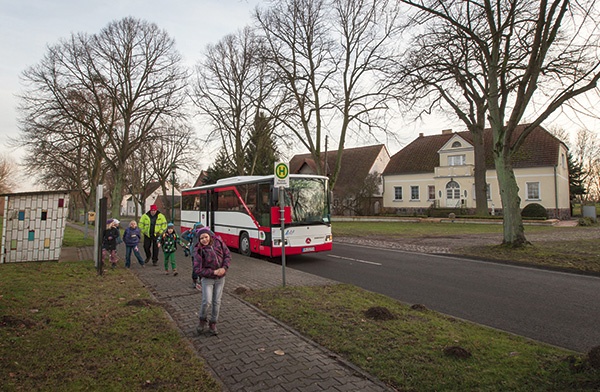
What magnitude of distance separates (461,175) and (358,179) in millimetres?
11274

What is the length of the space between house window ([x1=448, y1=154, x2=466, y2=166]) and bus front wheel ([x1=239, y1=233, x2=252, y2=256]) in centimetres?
3153

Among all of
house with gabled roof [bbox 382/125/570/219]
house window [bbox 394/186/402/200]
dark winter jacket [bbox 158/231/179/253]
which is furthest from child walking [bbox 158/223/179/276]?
house window [bbox 394/186/402/200]

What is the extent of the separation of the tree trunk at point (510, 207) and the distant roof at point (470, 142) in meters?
21.8

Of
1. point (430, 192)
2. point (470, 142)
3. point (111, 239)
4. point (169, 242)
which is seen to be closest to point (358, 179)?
point (430, 192)

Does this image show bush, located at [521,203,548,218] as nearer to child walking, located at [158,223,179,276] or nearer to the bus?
the bus

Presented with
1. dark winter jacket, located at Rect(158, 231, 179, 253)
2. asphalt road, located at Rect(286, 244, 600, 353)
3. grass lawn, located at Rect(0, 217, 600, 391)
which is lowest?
asphalt road, located at Rect(286, 244, 600, 353)

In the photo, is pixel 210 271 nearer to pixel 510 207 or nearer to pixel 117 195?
pixel 510 207

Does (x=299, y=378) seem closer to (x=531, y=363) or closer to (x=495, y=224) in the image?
(x=531, y=363)

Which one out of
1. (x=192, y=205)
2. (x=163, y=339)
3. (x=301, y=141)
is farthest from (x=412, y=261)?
(x=301, y=141)

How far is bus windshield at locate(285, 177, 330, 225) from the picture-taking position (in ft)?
41.1

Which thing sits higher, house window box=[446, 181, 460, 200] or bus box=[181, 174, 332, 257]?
house window box=[446, 181, 460, 200]

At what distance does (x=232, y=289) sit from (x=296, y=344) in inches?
138

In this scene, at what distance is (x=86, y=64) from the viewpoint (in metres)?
22.2

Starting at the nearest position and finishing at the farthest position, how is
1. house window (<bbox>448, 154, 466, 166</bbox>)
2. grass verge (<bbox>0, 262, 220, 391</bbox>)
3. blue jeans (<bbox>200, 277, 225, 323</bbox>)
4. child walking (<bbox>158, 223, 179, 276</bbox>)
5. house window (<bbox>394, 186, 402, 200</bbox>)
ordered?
grass verge (<bbox>0, 262, 220, 391</bbox>), blue jeans (<bbox>200, 277, 225, 323</bbox>), child walking (<bbox>158, 223, 179, 276</bbox>), house window (<bbox>448, 154, 466, 166</bbox>), house window (<bbox>394, 186, 402, 200</bbox>)
